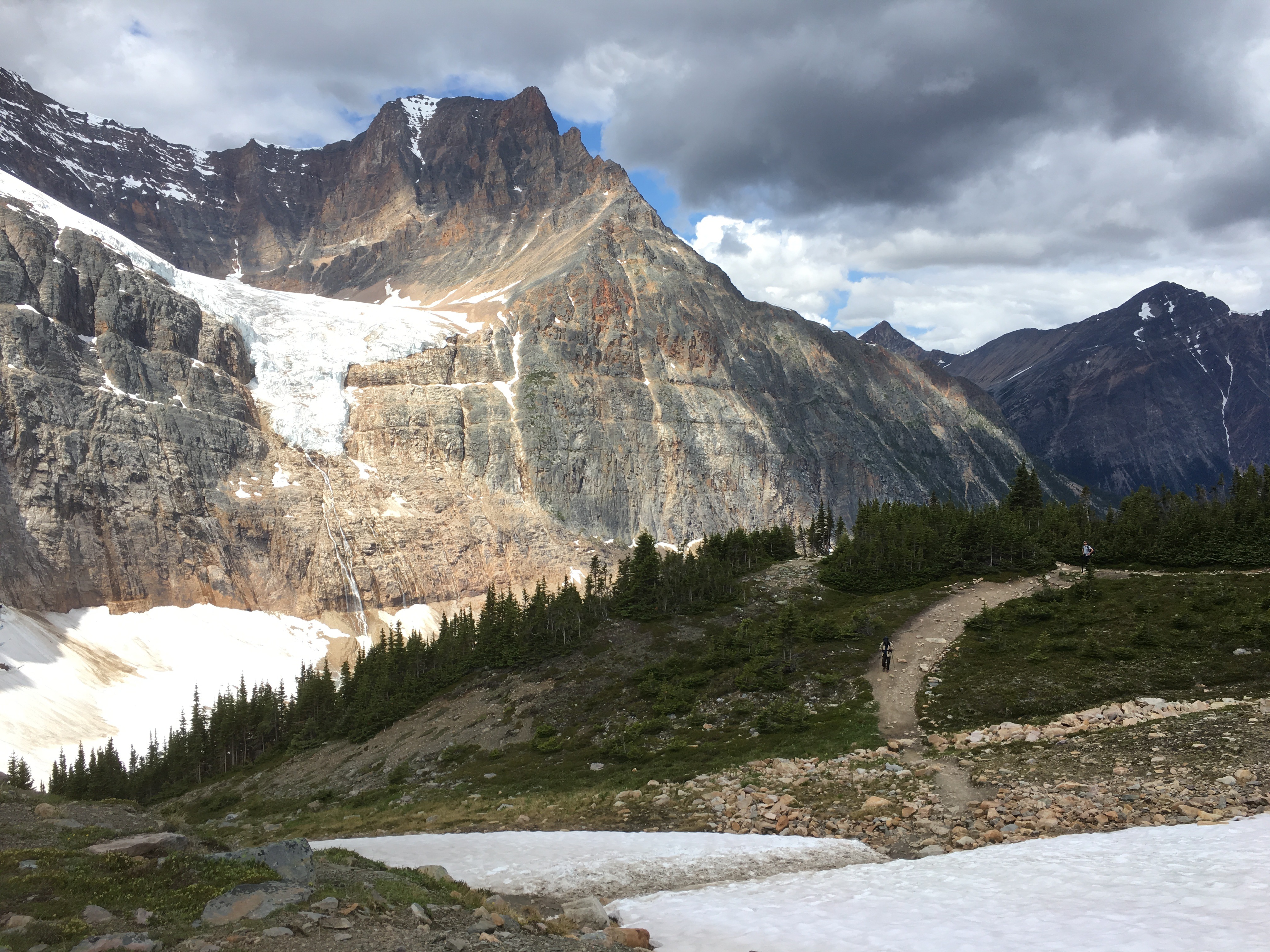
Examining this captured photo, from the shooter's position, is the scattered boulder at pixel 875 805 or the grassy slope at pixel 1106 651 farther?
the grassy slope at pixel 1106 651

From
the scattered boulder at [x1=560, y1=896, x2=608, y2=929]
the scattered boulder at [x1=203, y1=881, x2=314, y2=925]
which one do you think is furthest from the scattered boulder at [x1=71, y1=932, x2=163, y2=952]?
the scattered boulder at [x1=560, y1=896, x2=608, y2=929]

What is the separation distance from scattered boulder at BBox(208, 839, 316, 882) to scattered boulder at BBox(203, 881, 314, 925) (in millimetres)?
841

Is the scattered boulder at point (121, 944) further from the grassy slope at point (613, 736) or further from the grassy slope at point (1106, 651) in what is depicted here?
the grassy slope at point (1106, 651)

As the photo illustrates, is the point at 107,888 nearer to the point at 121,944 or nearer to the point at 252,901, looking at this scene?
the point at 252,901

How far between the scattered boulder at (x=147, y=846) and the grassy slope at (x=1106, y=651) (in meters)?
26.9

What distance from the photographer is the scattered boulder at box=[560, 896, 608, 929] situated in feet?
51.5

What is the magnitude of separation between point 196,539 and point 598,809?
165 meters

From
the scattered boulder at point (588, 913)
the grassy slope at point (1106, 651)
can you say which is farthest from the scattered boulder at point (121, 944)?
the grassy slope at point (1106, 651)

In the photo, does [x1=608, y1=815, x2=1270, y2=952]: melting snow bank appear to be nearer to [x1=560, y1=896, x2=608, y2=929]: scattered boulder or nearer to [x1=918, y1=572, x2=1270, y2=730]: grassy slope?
[x1=560, y1=896, x2=608, y2=929]: scattered boulder

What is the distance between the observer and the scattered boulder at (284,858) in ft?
49.0

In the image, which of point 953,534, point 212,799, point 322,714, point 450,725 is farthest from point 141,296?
point 953,534

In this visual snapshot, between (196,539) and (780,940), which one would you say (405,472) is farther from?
(780,940)

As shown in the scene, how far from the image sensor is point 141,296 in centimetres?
18350

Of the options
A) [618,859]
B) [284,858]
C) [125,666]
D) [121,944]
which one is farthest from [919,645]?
[125,666]
